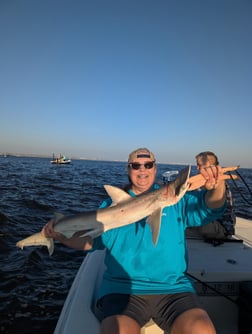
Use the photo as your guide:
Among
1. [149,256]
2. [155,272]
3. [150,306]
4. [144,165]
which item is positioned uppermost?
[144,165]

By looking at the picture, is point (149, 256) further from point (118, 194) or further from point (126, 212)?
point (118, 194)

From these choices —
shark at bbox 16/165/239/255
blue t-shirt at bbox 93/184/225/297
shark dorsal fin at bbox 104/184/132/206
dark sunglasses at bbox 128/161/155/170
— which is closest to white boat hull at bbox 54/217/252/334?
blue t-shirt at bbox 93/184/225/297

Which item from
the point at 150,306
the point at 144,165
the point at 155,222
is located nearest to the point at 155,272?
the point at 150,306

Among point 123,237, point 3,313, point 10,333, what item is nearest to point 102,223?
point 123,237

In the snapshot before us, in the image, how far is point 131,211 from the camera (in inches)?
135

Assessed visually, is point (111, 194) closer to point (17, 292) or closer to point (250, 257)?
point (250, 257)

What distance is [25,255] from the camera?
7.46 meters

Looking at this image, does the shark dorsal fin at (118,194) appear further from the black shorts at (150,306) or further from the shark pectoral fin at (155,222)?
the black shorts at (150,306)

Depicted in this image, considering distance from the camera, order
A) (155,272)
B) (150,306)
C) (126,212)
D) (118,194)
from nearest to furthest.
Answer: (150,306), (155,272), (126,212), (118,194)

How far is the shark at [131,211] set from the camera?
10.5ft

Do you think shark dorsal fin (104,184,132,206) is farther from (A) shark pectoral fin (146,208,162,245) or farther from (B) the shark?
(A) shark pectoral fin (146,208,162,245)

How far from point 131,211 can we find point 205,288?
66.1 inches

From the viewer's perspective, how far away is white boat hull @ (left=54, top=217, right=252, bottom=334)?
3.24m

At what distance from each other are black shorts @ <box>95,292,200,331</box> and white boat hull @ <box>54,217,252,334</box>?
0.27 m
